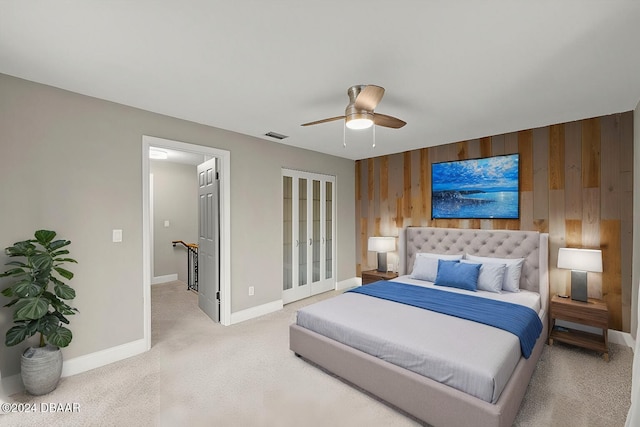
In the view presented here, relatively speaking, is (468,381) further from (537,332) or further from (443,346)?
(537,332)

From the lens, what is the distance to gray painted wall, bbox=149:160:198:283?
5789 mm

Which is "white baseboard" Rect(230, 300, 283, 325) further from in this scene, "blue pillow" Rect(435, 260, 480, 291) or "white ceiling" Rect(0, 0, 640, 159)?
"white ceiling" Rect(0, 0, 640, 159)

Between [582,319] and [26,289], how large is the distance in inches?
192

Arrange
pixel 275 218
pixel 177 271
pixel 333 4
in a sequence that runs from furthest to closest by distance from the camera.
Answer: pixel 177 271 < pixel 275 218 < pixel 333 4

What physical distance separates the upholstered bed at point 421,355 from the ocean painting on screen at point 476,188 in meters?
1.15

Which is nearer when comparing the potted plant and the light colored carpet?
the light colored carpet

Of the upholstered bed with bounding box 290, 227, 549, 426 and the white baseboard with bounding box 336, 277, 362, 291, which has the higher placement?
the upholstered bed with bounding box 290, 227, 549, 426

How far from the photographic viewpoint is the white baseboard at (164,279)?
225 inches

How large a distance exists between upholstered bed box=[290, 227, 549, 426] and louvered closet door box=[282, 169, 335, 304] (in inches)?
65.5

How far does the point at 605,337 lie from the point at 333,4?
3795mm

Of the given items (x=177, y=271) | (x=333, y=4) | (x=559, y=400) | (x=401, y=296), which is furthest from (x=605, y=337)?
(x=177, y=271)

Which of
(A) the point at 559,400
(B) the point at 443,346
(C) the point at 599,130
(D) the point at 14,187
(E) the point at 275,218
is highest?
(C) the point at 599,130

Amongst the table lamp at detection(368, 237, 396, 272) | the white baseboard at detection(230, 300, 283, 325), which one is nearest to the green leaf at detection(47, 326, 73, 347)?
the white baseboard at detection(230, 300, 283, 325)

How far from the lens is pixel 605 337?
2818 millimetres
